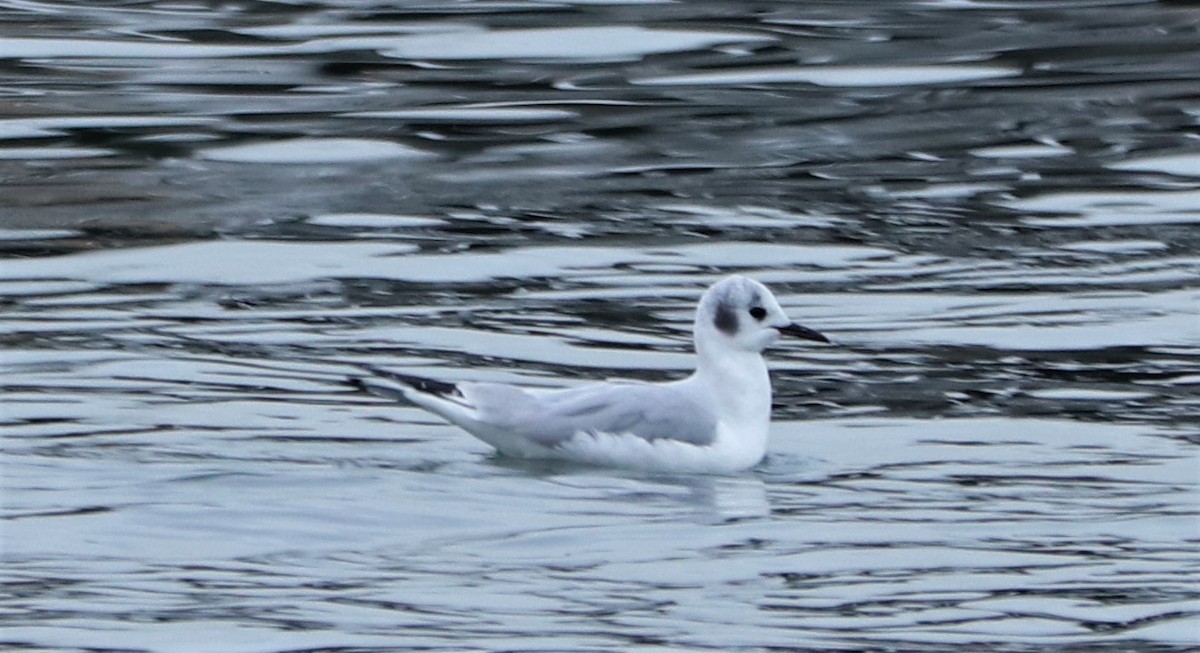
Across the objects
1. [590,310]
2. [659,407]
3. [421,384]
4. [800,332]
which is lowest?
[590,310]

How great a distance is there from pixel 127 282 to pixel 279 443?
344 centimetres

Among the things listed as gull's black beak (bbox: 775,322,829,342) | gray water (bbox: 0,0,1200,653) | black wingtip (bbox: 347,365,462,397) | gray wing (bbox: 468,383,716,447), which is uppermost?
gull's black beak (bbox: 775,322,829,342)

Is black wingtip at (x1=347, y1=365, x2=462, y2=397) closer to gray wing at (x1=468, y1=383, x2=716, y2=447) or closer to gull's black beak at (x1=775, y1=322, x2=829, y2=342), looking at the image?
gray wing at (x1=468, y1=383, x2=716, y2=447)

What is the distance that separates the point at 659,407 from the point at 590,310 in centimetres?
287

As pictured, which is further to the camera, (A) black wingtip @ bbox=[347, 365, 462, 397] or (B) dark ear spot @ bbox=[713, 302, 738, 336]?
(B) dark ear spot @ bbox=[713, 302, 738, 336]

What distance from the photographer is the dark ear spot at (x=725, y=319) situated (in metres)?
11.0

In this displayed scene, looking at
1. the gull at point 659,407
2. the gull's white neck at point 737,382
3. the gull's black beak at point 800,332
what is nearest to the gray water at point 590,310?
the gull at point 659,407

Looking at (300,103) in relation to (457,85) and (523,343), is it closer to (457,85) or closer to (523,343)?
(457,85)

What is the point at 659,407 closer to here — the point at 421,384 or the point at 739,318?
the point at 739,318

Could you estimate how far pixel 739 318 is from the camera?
35.9 ft

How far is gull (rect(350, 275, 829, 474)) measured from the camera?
34.4 feet

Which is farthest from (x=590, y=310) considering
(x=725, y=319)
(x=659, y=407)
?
(x=659, y=407)

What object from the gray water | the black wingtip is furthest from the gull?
the gray water

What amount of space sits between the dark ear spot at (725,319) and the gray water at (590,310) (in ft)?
1.86
